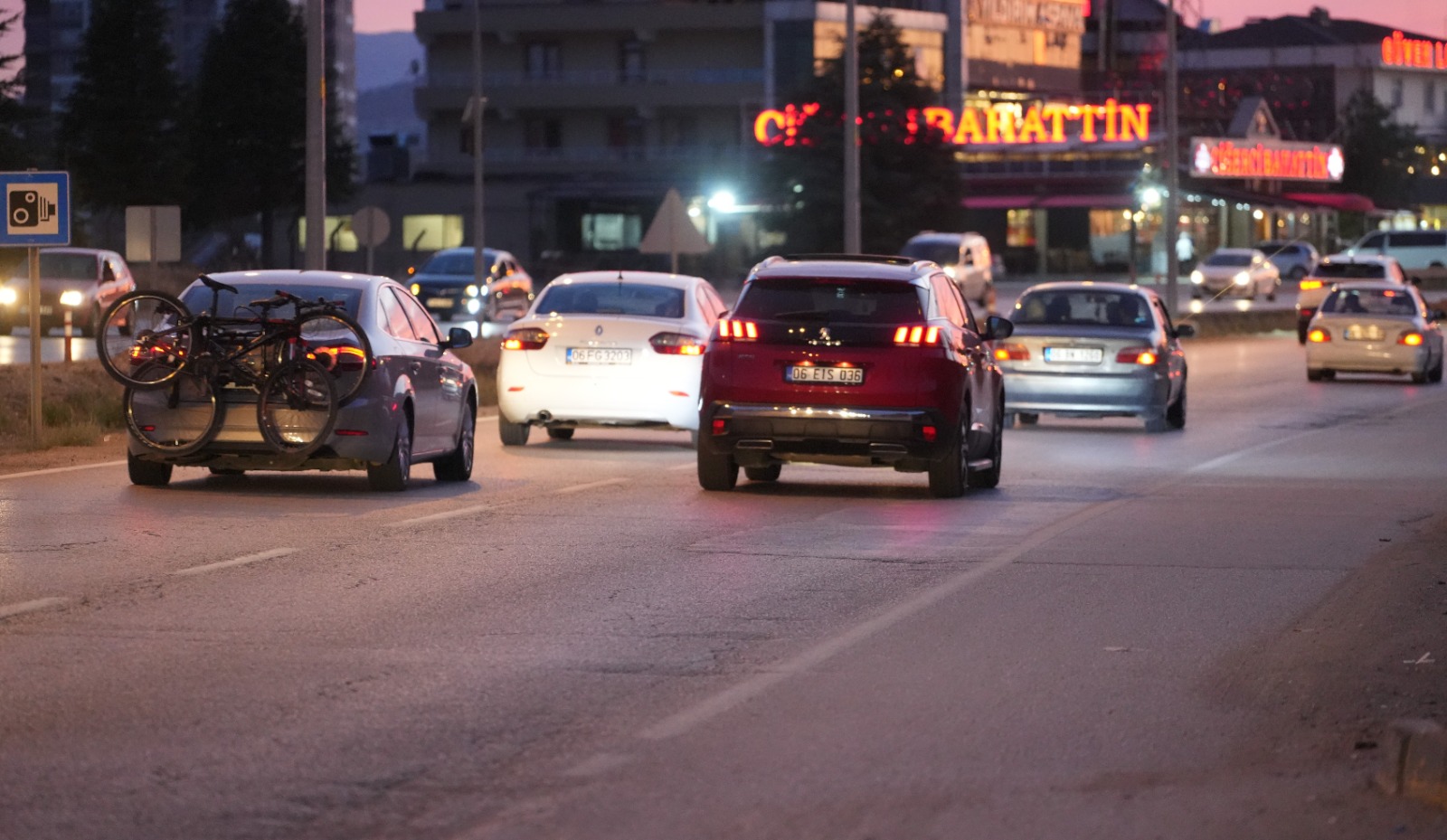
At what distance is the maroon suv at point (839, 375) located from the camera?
55.3 ft

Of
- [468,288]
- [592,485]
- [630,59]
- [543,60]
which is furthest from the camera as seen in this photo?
[543,60]

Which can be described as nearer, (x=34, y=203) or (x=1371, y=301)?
(x=34, y=203)

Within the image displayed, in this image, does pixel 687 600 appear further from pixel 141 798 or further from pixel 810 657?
pixel 141 798

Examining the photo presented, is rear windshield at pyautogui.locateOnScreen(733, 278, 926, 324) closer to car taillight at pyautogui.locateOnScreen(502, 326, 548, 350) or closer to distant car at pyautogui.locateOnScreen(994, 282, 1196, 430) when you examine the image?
car taillight at pyautogui.locateOnScreen(502, 326, 548, 350)

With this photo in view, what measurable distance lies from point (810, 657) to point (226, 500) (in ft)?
23.7

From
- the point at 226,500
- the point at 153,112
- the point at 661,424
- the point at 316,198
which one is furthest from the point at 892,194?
the point at 226,500

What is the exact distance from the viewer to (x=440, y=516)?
1536 cm

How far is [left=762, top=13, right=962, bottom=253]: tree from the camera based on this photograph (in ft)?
267

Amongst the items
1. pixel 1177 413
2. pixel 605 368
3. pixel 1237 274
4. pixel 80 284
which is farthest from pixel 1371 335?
pixel 1237 274

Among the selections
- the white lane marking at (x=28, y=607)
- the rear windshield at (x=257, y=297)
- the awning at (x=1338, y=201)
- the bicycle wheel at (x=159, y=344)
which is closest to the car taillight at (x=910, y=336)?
the rear windshield at (x=257, y=297)

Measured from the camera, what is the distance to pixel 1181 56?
139875mm

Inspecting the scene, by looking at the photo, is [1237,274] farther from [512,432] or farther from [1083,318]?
[512,432]

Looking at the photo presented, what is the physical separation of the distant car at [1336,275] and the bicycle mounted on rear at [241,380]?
3458 cm

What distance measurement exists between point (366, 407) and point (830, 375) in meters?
3.10
